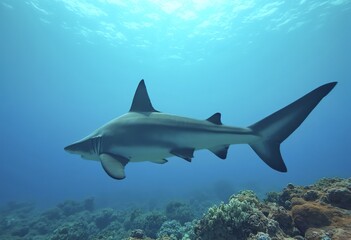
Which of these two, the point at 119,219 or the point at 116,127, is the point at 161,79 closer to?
the point at 119,219

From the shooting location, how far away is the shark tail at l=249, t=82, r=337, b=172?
5307 millimetres

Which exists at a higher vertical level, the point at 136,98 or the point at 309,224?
the point at 136,98

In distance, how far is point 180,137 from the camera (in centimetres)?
616

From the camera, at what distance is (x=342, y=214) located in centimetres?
546

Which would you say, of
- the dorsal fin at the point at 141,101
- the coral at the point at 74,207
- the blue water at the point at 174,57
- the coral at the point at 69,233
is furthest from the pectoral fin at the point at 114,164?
the blue water at the point at 174,57

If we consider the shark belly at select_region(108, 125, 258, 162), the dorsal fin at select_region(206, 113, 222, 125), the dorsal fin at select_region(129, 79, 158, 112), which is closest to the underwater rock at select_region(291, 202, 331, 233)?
the shark belly at select_region(108, 125, 258, 162)

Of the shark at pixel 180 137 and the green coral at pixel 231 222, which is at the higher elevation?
the shark at pixel 180 137

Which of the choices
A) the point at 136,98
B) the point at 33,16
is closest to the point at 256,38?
the point at 33,16

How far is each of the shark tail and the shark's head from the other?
13.0 ft

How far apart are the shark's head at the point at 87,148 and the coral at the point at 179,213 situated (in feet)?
33.3

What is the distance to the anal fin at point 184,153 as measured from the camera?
19.7ft

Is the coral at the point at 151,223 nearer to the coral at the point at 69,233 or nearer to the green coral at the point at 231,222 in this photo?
the coral at the point at 69,233

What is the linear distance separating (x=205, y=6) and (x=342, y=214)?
4318 centimetres

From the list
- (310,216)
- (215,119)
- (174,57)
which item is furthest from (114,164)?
(174,57)
